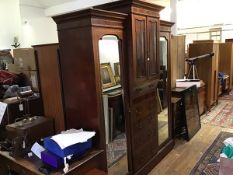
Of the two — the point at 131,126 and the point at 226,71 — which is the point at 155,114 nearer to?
the point at 131,126

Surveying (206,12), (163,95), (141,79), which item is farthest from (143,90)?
(206,12)

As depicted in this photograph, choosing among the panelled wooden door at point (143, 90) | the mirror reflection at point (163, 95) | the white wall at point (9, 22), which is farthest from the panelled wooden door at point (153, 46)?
the white wall at point (9, 22)

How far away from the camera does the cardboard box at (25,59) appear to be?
2328 millimetres

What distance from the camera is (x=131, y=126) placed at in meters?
2.21

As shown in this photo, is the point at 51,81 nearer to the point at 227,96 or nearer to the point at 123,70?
the point at 123,70

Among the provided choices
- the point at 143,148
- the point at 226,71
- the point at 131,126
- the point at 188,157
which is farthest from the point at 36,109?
the point at 226,71

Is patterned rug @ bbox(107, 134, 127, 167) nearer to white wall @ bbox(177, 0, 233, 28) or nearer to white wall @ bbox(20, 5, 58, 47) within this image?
white wall @ bbox(20, 5, 58, 47)

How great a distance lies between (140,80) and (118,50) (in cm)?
42

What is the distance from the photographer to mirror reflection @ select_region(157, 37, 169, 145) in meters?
2.79

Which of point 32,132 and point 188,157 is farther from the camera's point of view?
point 188,157

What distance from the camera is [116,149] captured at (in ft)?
7.44

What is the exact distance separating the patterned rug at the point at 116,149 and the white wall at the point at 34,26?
5418mm

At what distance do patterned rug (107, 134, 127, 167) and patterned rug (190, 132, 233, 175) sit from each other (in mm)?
936

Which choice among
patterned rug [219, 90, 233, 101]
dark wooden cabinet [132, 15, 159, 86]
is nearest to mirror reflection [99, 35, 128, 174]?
dark wooden cabinet [132, 15, 159, 86]
